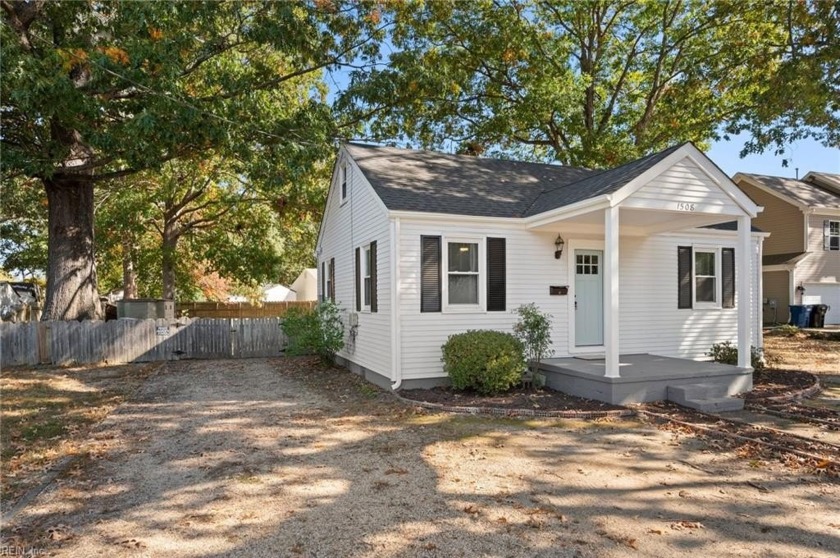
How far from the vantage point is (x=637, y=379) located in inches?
313

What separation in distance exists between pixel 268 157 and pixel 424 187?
14.1ft

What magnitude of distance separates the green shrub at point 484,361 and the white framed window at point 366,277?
2675 millimetres

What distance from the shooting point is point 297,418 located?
7.49 metres

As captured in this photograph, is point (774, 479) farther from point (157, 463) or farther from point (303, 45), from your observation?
point (303, 45)

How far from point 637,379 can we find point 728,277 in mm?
5480

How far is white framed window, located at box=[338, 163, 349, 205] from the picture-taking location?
12264 millimetres

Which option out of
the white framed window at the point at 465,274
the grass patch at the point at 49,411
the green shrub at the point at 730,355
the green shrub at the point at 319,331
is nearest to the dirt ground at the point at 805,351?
the green shrub at the point at 730,355

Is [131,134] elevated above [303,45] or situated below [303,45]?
below

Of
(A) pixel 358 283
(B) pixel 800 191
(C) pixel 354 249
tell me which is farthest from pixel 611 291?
(B) pixel 800 191

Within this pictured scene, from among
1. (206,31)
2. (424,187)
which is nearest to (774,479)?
(424,187)

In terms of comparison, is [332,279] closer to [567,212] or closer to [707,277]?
[567,212]

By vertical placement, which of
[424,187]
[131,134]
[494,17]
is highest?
[494,17]

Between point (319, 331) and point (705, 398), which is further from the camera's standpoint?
point (319, 331)

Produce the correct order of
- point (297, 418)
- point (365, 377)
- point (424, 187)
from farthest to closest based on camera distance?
point (365, 377)
point (424, 187)
point (297, 418)
